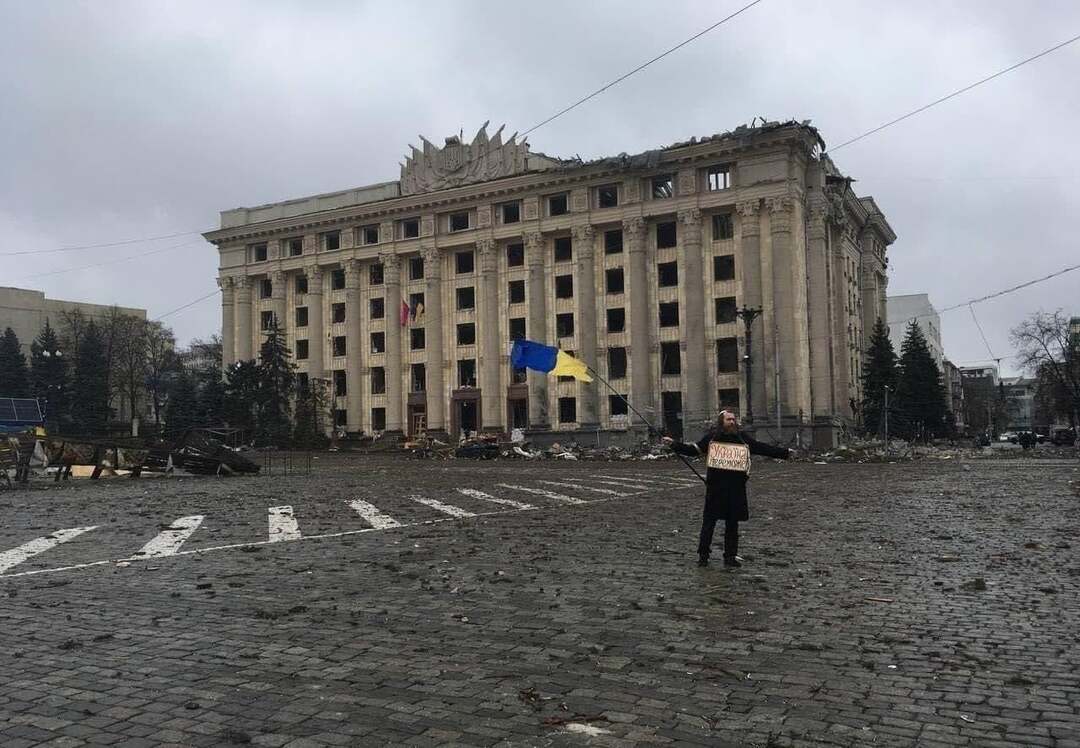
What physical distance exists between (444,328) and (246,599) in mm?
A: 63860

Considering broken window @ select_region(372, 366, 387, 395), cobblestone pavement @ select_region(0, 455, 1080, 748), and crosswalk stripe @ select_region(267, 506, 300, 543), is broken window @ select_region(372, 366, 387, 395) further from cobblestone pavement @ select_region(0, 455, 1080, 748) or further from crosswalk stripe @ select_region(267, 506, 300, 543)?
cobblestone pavement @ select_region(0, 455, 1080, 748)

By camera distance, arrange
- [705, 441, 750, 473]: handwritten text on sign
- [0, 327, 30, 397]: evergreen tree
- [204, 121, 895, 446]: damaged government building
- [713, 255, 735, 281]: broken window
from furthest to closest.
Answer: [0, 327, 30, 397]: evergreen tree
[713, 255, 735, 281]: broken window
[204, 121, 895, 446]: damaged government building
[705, 441, 750, 473]: handwritten text on sign

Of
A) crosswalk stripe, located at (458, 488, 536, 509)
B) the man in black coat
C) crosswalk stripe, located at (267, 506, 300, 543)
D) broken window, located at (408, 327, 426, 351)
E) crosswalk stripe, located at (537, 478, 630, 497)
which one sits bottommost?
Result: crosswalk stripe, located at (537, 478, 630, 497)

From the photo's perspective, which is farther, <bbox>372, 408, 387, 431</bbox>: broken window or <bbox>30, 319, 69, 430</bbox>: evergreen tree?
<bbox>30, 319, 69, 430</bbox>: evergreen tree

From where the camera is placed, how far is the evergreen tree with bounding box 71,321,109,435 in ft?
244

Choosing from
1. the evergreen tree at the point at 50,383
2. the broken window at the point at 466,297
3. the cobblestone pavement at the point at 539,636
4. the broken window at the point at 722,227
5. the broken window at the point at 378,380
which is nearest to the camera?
the cobblestone pavement at the point at 539,636

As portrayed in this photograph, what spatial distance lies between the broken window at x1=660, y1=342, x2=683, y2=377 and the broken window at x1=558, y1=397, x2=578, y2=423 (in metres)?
7.39

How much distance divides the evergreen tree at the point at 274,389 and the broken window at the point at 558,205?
24620 mm

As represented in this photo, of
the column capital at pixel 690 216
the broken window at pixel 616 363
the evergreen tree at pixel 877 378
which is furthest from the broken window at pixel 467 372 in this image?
the evergreen tree at pixel 877 378

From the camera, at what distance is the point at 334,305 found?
76688 mm

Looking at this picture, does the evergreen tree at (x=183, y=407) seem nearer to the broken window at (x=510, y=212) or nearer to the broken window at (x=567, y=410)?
the broken window at (x=567, y=410)

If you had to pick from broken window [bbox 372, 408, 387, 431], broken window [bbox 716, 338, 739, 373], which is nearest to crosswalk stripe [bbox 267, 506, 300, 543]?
broken window [bbox 716, 338, 739, 373]

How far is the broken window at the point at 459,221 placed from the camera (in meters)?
69.9

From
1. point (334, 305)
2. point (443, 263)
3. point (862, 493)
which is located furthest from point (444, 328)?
point (862, 493)
